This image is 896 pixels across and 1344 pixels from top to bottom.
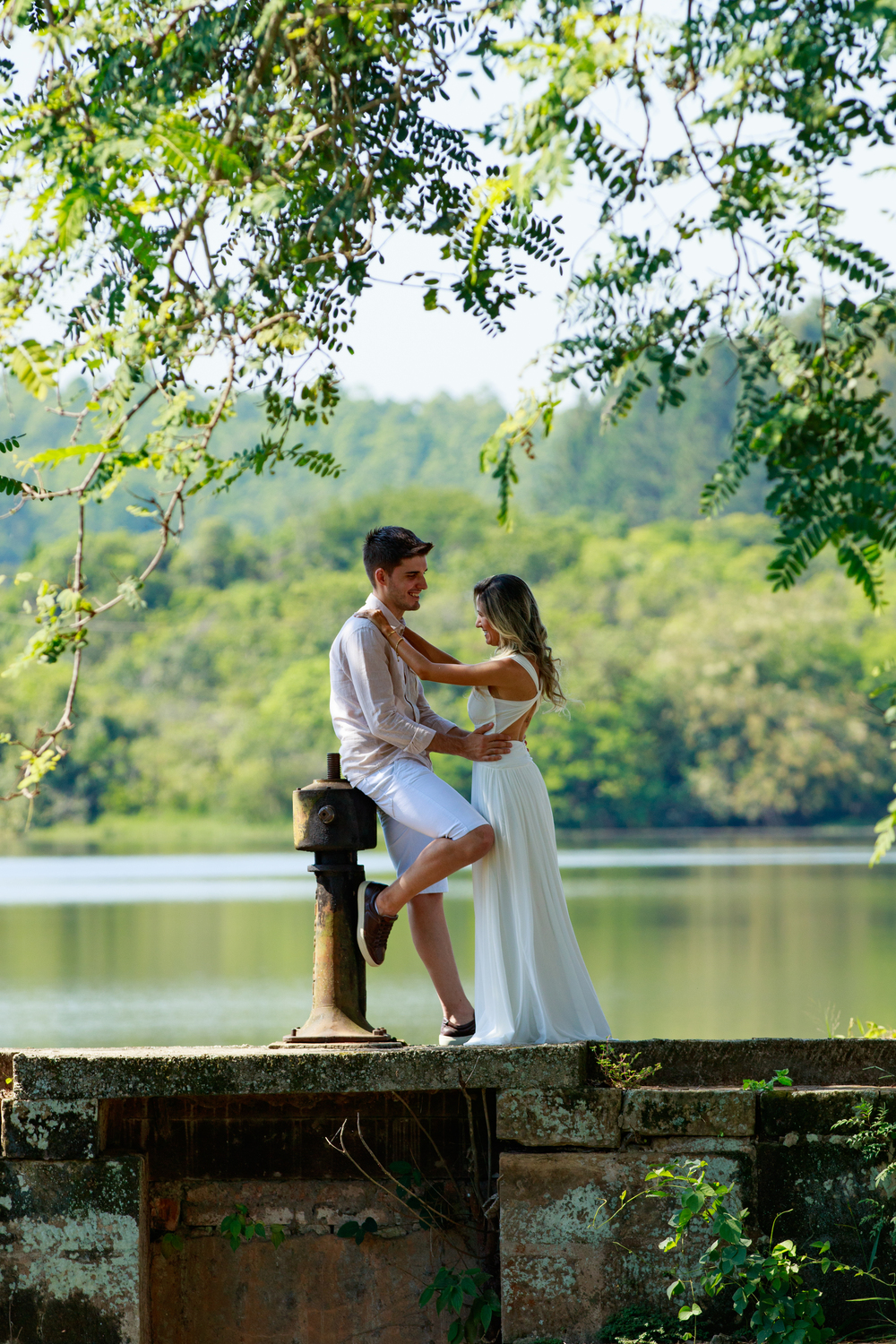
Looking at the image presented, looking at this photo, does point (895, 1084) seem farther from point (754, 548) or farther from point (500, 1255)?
point (754, 548)

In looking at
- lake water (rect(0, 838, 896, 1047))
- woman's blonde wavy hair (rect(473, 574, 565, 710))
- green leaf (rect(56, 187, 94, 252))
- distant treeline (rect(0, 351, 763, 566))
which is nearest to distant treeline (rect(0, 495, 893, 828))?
distant treeline (rect(0, 351, 763, 566))

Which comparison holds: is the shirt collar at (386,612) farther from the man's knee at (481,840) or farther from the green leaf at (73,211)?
the green leaf at (73,211)

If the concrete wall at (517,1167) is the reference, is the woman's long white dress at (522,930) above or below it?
above

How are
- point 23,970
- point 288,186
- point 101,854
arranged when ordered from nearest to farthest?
1. point 288,186
2. point 23,970
3. point 101,854

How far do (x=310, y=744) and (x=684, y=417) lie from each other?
48.9 meters

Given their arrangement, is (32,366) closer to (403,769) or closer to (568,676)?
(403,769)

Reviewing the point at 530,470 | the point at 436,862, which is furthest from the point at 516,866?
the point at 530,470

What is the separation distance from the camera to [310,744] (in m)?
50.0

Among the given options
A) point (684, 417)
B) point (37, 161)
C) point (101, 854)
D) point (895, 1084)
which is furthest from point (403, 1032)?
point (684, 417)

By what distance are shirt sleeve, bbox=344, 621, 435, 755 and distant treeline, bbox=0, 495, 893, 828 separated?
3818cm

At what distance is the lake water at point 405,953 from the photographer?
15734 millimetres

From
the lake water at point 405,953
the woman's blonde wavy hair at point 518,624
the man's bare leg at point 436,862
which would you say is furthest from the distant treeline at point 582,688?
the man's bare leg at point 436,862

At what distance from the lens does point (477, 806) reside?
4562mm

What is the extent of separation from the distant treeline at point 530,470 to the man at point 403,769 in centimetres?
6453
